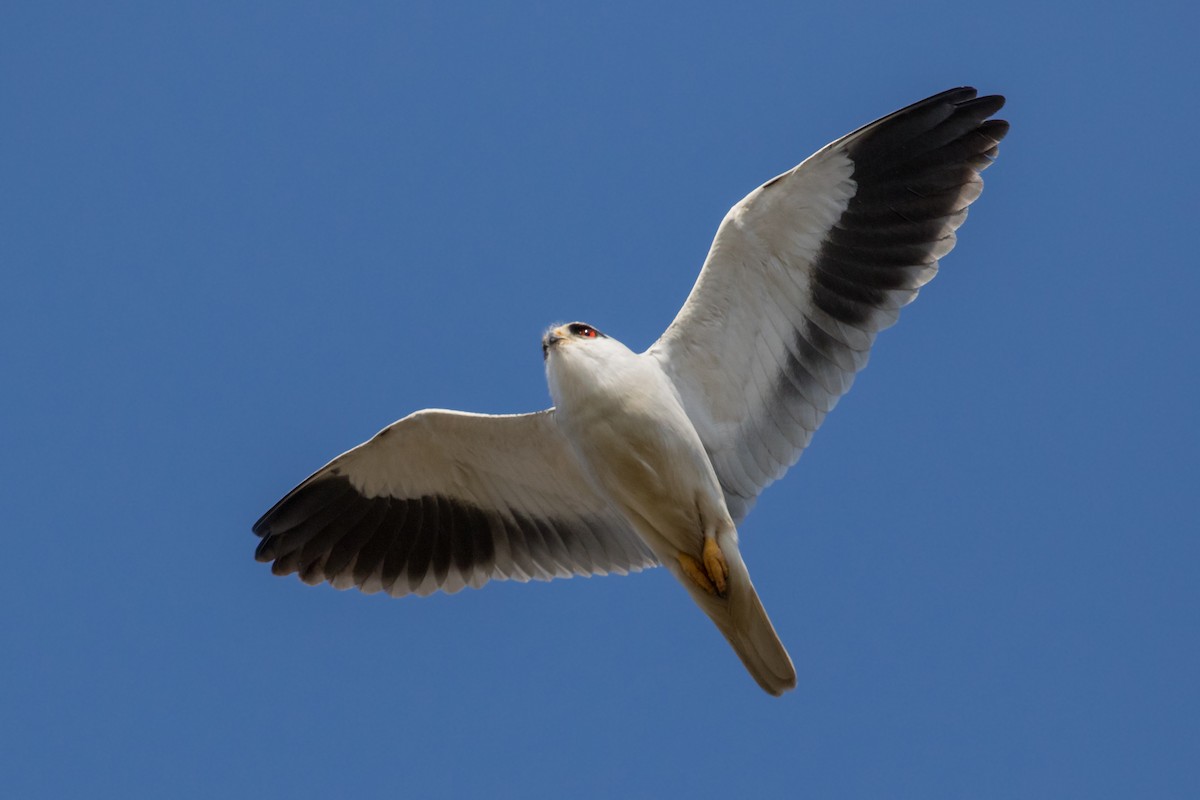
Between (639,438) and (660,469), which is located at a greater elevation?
(639,438)

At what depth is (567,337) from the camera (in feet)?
31.5

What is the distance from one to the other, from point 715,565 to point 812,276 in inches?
82.2

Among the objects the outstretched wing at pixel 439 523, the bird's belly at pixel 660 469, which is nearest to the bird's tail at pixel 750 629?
the bird's belly at pixel 660 469

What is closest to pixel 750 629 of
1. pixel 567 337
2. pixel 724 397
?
pixel 724 397

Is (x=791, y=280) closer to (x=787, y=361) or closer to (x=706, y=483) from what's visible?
(x=787, y=361)

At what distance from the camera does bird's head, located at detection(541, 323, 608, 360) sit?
31.3ft

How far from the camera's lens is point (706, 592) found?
9383 mm

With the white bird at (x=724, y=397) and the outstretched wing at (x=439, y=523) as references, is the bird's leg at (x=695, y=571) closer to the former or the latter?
the white bird at (x=724, y=397)

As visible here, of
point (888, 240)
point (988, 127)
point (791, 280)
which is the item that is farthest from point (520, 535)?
point (988, 127)

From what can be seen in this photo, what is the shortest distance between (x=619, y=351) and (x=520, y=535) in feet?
6.20

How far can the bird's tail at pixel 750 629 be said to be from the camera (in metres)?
9.26

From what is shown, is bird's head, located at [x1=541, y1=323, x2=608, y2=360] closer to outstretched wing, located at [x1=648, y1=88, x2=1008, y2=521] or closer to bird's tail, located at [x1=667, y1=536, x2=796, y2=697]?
outstretched wing, located at [x1=648, y1=88, x2=1008, y2=521]

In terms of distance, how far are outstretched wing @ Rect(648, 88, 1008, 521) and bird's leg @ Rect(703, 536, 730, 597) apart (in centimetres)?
73

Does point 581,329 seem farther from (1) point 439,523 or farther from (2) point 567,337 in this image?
(1) point 439,523
